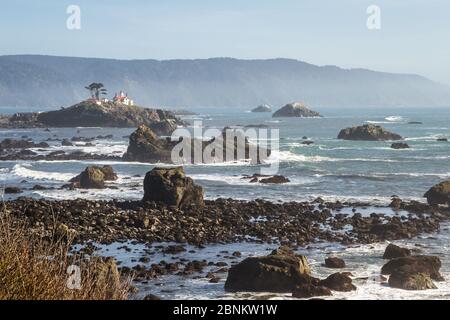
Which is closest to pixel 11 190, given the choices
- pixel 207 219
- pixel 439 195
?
pixel 207 219

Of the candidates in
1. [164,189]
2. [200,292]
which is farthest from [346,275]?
[164,189]

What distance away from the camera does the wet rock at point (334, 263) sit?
79.8 feet

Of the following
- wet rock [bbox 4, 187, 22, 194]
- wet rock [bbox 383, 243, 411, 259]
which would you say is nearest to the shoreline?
wet rock [bbox 383, 243, 411, 259]

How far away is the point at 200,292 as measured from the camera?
21.1 m

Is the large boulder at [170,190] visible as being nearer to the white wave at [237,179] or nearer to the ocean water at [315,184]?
the ocean water at [315,184]

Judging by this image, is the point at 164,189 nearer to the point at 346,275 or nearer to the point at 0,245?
the point at 346,275

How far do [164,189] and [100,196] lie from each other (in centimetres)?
647

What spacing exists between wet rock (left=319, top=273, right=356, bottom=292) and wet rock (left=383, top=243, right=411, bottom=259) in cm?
520

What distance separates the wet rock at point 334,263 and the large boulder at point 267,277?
3023 mm

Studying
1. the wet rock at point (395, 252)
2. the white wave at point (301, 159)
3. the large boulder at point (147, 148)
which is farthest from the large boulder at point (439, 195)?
the large boulder at point (147, 148)

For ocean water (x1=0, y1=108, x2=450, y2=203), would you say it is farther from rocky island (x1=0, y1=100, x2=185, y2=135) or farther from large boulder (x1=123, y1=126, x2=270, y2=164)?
rocky island (x1=0, y1=100, x2=185, y2=135)

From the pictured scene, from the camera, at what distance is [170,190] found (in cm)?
3806

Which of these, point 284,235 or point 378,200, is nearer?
point 284,235

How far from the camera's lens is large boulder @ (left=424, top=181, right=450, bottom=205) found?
1537 inches
